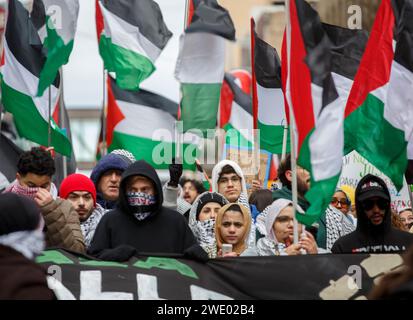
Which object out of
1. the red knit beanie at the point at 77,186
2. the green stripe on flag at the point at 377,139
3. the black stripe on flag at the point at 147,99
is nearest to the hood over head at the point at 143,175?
the red knit beanie at the point at 77,186

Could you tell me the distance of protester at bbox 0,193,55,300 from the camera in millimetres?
5098

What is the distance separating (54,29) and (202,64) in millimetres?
1720

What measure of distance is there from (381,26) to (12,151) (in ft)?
14.2

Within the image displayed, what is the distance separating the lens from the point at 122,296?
736cm

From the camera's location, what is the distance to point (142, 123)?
13.0 m

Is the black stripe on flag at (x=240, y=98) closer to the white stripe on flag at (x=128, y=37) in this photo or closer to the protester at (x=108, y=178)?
the white stripe on flag at (x=128, y=37)

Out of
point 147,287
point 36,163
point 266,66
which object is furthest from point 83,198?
point 266,66

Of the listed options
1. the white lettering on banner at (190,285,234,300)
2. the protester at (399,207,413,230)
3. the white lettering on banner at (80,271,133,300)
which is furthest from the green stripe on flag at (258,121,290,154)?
the white lettering on banner at (80,271,133,300)

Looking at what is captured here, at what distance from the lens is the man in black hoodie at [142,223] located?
26.3 feet

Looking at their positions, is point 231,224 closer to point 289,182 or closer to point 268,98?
point 289,182
